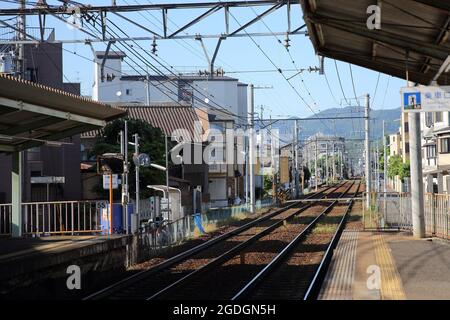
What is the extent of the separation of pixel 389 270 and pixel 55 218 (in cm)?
911

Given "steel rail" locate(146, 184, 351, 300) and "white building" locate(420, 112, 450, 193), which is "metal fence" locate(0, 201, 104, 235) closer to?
"steel rail" locate(146, 184, 351, 300)

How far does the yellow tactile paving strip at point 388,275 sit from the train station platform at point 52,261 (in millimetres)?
5624

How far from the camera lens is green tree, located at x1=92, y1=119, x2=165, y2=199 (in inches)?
1183

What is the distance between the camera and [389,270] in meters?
12.8

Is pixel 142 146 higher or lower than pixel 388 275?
higher

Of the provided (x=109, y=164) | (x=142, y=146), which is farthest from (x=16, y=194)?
(x=142, y=146)

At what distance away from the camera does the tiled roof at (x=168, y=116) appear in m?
44.9

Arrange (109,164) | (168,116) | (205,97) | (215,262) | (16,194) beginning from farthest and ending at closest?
(205,97)
(168,116)
(109,164)
(215,262)
(16,194)

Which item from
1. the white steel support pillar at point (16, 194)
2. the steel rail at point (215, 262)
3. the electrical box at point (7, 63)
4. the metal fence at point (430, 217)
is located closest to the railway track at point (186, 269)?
the steel rail at point (215, 262)

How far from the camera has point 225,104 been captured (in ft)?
259

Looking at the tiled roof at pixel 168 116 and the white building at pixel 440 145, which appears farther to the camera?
the tiled roof at pixel 168 116

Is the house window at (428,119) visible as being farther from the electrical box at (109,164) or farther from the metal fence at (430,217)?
the electrical box at (109,164)

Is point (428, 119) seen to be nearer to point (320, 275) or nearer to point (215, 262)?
point (215, 262)

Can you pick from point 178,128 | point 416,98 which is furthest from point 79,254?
point 178,128
